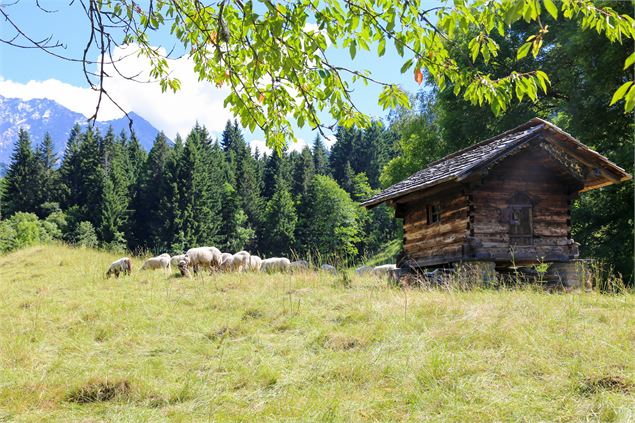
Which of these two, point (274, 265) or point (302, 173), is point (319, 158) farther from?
point (274, 265)

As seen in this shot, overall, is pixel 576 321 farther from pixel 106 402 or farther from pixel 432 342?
pixel 106 402

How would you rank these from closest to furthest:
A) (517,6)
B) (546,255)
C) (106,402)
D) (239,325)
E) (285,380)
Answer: (517,6) → (106,402) → (285,380) → (239,325) → (546,255)

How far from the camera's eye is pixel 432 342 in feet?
21.1

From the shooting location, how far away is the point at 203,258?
1766 centimetres

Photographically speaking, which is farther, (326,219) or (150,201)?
(326,219)

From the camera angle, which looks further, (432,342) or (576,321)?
(576,321)

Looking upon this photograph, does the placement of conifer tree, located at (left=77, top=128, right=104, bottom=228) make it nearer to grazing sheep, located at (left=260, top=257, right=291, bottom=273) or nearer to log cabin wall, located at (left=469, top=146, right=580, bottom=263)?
grazing sheep, located at (left=260, top=257, right=291, bottom=273)

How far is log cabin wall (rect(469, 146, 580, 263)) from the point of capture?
12734 millimetres

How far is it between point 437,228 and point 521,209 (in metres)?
2.27

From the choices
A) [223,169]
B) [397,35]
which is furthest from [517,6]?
[223,169]

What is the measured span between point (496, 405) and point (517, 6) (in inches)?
137

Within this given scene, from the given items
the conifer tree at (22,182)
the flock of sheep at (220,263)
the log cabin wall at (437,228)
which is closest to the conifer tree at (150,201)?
the conifer tree at (22,182)

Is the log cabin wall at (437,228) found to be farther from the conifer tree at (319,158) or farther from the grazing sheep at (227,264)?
the conifer tree at (319,158)

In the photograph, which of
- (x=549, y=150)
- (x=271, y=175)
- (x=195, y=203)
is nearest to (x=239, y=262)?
(x=549, y=150)
